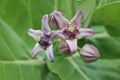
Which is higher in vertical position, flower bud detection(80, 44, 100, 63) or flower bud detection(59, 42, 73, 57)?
flower bud detection(59, 42, 73, 57)

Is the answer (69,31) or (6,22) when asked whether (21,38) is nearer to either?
(6,22)

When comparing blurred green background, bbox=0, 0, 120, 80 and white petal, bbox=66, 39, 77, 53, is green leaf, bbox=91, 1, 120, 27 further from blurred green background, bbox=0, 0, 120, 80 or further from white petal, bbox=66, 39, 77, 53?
white petal, bbox=66, 39, 77, 53

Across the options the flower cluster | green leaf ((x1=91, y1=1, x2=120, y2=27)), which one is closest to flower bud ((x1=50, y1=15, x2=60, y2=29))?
the flower cluster

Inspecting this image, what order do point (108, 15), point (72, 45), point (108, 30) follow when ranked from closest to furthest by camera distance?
point (72, 45) → point (108, 15) → point (108, 30)

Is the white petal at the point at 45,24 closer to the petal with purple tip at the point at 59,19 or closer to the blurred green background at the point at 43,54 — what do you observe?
the petal with purple tip at the point at 59,19

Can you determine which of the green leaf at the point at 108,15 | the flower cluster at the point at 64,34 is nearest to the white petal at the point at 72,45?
the flower cluster at the point at 64,34

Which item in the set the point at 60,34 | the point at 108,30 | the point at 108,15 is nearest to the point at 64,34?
the point at 60,34

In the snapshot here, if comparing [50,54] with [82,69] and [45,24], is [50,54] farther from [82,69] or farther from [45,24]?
[82,69]
